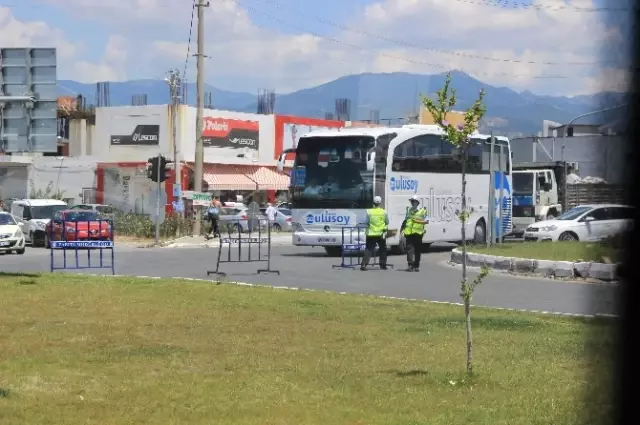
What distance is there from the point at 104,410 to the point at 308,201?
21.0m

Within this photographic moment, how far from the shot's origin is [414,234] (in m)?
23.4

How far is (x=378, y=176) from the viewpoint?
92.2 ft

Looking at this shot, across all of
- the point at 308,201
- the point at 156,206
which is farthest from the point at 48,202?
the point at 308,201

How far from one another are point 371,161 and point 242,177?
3036 cm

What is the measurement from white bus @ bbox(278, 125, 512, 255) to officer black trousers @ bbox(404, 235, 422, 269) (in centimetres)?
376

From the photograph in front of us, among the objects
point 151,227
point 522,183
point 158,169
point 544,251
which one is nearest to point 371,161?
point 544,251

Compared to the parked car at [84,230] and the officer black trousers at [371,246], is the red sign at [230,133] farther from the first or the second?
the officer black trousers at [371,246]

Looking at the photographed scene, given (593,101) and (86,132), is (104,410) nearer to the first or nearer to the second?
(593,101)

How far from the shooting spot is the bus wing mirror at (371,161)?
27625mm

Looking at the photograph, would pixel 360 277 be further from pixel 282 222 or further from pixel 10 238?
pixel 282 222

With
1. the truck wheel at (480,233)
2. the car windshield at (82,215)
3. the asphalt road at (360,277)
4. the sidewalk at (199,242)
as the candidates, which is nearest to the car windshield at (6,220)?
the asphalt road at (360,277)

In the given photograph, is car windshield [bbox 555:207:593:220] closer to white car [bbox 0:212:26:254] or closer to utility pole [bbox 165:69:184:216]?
Answer: white car [bbox 0:212:26:254]

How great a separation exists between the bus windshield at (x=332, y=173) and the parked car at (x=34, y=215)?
1212 centimetres

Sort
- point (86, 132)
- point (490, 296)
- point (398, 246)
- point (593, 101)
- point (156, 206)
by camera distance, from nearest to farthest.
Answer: point (593, 101), point (490, 296), point (398, 246), point (156, 206), point (86, 132)
